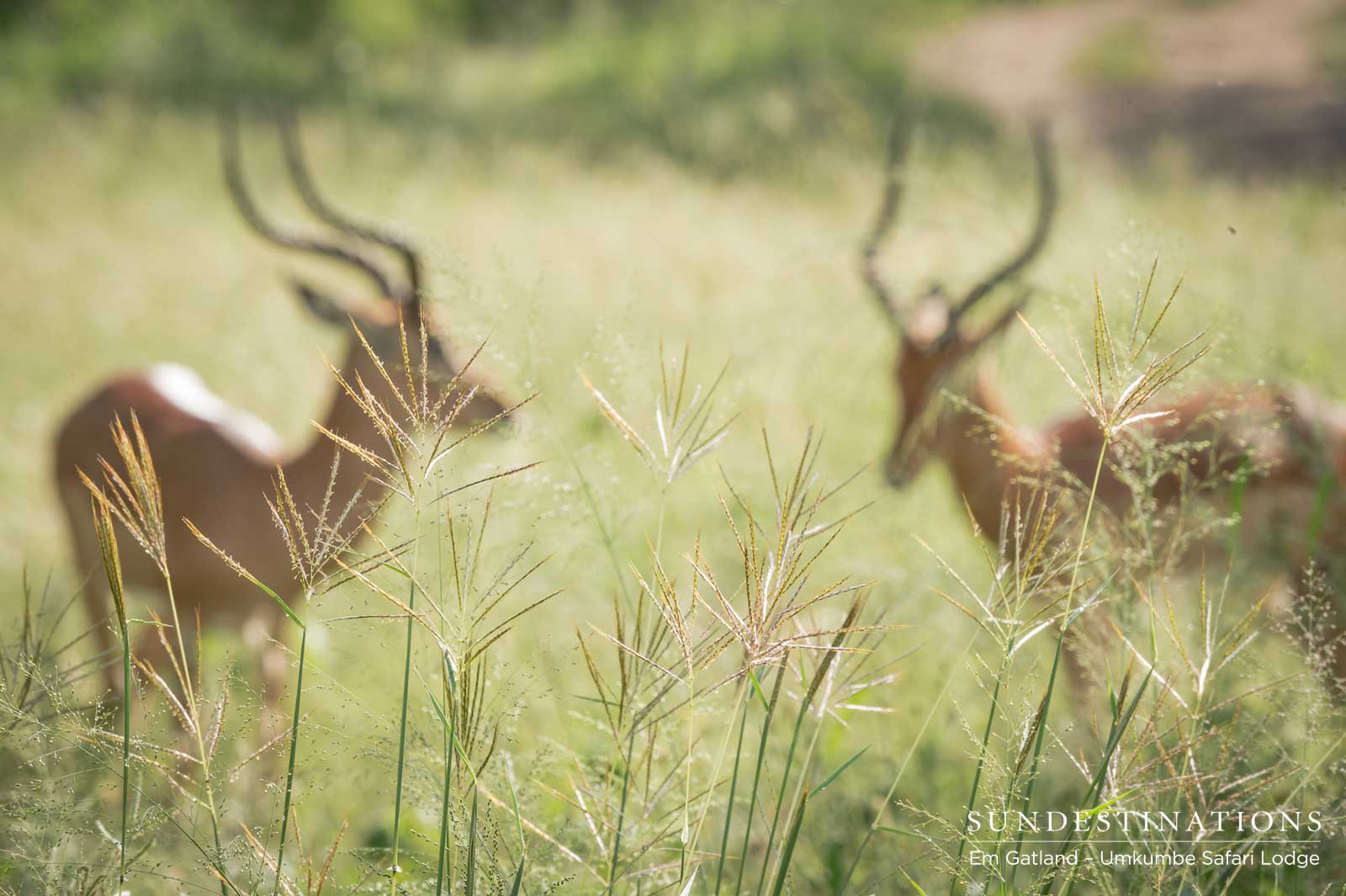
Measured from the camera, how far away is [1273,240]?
22.2 ft

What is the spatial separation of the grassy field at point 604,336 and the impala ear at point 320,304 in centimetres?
44

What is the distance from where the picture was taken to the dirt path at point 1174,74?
11164mm

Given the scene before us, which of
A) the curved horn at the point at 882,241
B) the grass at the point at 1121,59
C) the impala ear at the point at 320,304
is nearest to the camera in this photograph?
the impala ear at the point at 320,304

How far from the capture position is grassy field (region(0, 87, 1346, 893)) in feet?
5.18

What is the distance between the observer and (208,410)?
2918 mm

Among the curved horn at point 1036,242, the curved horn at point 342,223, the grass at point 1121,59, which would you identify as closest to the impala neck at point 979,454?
the curved horn at point 1036,242

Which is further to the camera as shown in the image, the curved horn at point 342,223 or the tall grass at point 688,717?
the curved horn at point 342,223

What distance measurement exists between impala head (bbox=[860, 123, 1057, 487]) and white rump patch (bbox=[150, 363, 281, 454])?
5.62ft

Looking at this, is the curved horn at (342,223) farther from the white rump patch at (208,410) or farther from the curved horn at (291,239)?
the white rump patch at (208,410)

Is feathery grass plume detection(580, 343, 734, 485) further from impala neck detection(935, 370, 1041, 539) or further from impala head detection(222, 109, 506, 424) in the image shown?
impala neck detection(935, 370, 1041, 539)

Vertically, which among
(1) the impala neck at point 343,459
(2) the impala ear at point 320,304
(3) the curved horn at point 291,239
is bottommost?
(1) the impala neck at point 343,459

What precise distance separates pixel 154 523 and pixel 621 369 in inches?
26.1

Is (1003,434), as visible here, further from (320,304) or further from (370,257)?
(320,304)

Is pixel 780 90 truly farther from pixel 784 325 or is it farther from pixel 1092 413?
pixel 1092 413
